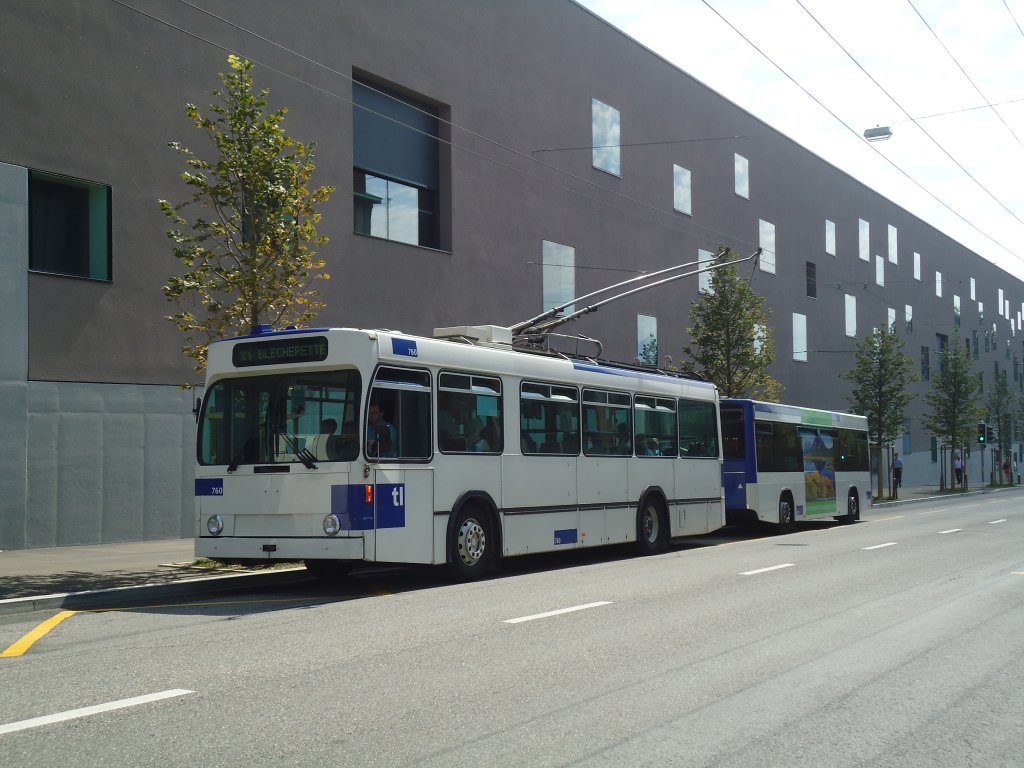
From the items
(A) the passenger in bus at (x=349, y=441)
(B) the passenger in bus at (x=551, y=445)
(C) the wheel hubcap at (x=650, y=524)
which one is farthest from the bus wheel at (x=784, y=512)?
(A) the passenger in bus at (x=349, y=441)

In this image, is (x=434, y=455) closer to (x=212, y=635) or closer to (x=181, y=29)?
(x=212, y=635)

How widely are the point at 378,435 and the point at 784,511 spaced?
13.8 metres

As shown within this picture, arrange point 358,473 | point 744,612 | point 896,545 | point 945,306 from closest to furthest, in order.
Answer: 1. point 744,612
2. point 358,473
3. point 896,545
4. point 945,306

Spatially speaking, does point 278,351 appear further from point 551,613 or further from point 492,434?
point 551,613

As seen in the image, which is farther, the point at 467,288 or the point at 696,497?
the point at 467,288

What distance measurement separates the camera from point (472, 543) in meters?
13.5

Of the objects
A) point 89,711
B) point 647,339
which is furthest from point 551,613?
point 647,339

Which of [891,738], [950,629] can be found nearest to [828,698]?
[891,738]

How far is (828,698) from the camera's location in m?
6.62

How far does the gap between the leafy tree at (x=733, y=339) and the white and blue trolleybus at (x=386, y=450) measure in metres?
18.0

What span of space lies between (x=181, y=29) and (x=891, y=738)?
18522mm

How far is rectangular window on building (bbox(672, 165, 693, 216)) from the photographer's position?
37237 mm

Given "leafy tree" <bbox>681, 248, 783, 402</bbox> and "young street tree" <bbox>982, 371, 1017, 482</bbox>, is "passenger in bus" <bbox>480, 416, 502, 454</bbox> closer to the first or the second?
"leafy tree" <bbox>681, 248, 783, 402</bbox>

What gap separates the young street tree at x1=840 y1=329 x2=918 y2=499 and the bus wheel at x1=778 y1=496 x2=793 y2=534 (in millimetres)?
20356
